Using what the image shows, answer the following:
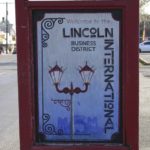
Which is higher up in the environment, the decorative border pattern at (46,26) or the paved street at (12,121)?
the decorative border pattern at (46,26)

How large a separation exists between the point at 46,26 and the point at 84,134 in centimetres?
85

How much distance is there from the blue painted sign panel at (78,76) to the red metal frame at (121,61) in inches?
2.6

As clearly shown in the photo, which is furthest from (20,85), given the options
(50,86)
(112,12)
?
(112,12)

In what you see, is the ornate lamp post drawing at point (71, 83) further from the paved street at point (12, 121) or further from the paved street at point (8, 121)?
the paved street at point (8, 121)

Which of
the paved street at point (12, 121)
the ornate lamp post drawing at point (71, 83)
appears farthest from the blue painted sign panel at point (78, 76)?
the paved street at point (12, 121)

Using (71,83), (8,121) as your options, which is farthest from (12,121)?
(71,83)

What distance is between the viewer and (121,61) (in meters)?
3.97

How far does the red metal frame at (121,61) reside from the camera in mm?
3891

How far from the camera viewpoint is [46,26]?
399 centimetres

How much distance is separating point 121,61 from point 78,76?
1.09ft

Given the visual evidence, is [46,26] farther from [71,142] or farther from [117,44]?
[71,142]

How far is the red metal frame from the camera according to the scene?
389 centimetres

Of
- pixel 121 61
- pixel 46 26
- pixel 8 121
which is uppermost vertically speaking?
pixel 46 26

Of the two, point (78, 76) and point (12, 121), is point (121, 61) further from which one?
point (12, 121)
